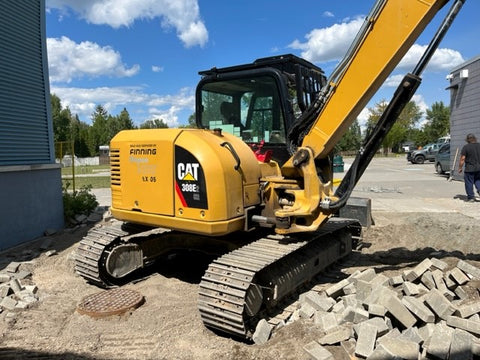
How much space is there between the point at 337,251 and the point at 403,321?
221cm

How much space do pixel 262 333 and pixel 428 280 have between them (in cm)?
201

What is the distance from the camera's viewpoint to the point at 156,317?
4.56 m

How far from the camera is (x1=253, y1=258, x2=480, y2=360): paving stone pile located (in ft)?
10.7

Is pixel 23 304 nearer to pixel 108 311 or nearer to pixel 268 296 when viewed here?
pixel 108 311

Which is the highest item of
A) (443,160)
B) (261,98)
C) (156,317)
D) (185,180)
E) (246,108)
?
(261,98)

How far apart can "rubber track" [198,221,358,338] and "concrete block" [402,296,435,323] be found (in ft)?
4.09

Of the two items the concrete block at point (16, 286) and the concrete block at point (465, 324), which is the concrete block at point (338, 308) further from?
the concrete block at point (16, 286)

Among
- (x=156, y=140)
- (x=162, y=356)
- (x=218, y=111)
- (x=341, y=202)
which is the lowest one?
(x=162, y=356)

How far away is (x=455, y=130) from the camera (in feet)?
59.8

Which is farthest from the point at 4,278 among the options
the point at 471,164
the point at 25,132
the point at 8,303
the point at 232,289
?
the point at 471,164

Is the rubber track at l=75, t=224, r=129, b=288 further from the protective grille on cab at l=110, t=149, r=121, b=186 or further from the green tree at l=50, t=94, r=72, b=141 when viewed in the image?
the green tree at l=50, t=94, r=72, b=141

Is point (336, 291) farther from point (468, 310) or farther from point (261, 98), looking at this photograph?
point (261, 98)

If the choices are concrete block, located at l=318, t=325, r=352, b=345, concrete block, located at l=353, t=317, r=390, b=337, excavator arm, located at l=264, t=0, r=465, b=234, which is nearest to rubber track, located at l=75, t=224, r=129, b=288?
excavator arm, located at l=264, t=0, r=465, b=234

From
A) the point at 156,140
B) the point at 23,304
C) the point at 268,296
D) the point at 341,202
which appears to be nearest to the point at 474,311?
the point at 341,202
